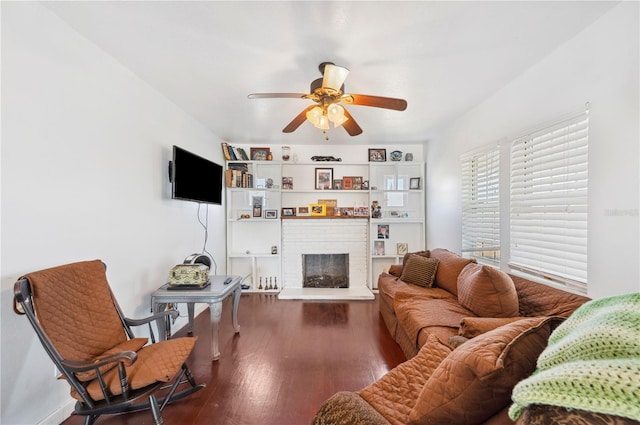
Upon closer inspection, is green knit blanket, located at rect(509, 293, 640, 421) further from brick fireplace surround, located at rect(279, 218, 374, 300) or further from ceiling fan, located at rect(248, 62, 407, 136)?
brick fireplace surround, located at rect(279, 218, 374, 300)

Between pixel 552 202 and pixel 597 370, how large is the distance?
197 centimetres

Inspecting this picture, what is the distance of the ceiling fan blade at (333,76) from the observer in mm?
1730

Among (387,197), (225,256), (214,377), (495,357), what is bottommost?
(214,377)

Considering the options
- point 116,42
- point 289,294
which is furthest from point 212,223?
point 116,42

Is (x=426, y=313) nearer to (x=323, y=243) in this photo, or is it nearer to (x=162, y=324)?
(x=162, y=324)

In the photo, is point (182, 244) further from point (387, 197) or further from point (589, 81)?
point (589, 81)

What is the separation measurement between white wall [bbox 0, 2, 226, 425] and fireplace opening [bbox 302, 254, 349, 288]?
8.16 feet

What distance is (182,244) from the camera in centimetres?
301

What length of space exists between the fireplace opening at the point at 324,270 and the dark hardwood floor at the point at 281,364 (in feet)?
3.09

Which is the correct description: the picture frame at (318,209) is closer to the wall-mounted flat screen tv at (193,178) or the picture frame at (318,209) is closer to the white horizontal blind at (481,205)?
the wall-mounted flat screen tv at (193,178)

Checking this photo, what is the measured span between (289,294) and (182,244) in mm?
1806

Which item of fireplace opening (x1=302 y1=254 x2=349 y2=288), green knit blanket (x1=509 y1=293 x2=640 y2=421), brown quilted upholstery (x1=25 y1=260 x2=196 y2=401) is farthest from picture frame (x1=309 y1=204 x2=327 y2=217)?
green knit blanket (x1=509 y1=293 x2=640 y2=421)

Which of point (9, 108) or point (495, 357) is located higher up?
point (9, 108)

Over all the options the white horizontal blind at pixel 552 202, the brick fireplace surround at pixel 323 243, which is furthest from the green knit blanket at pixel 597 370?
the brick fireplace surround at pixel 323 243
